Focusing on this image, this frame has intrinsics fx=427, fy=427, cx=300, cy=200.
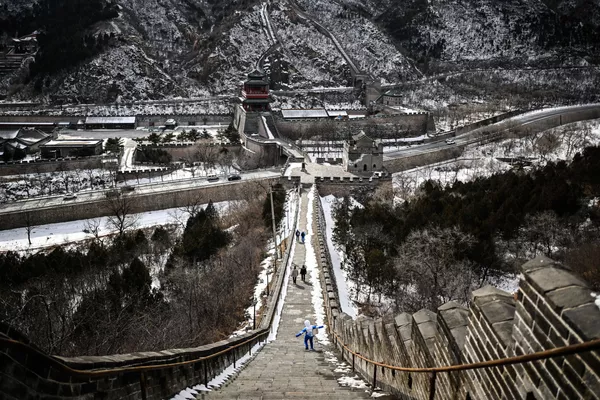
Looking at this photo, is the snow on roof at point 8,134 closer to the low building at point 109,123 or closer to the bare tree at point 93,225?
the low building at point 109,123

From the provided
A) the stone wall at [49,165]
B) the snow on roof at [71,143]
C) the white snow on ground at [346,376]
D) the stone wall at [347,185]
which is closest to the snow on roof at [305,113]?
the snow on roof at [71,143]

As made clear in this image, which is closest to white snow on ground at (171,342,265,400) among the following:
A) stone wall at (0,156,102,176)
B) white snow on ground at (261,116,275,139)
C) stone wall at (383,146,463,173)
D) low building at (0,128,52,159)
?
stone wall at (383,146,463,173)

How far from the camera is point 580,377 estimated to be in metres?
2.04

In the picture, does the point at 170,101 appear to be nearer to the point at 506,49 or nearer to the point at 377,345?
the point at 377,345

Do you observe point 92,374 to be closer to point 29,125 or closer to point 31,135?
point 31,135

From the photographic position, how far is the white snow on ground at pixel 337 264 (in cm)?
1837

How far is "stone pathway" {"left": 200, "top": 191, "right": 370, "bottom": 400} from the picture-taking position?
253 inches

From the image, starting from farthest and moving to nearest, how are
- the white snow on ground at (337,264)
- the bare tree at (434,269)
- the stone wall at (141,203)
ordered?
the stone wall at (141,203) < the bare tree at (434,269) < the white snow on ground at (337,264)

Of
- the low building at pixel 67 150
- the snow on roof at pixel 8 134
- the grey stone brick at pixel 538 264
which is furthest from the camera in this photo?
the snow on roof at pixel 8 134

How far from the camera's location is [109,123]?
5847 cm

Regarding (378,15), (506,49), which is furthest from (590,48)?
(378,15)

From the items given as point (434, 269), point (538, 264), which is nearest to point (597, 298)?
point (538, 264)

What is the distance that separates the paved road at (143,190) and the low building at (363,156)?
273 inches

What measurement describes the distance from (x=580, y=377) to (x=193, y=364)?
5897mm
